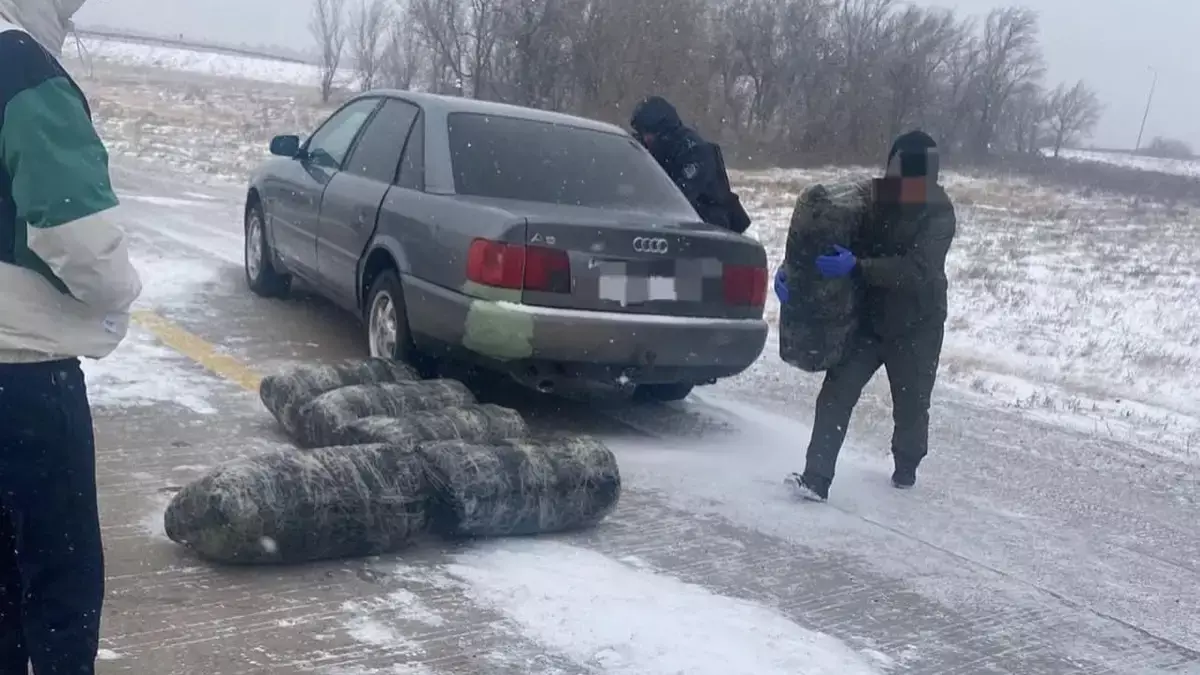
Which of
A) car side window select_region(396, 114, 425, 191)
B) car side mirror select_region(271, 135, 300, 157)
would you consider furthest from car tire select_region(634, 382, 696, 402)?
car side mirror select_region(271, 135, 300, 157)

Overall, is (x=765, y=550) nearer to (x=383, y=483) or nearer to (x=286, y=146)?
(x=383, y=483)

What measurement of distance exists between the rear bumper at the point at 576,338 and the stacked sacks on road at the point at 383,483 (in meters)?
0.41

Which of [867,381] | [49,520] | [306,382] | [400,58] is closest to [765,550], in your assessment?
[867,381]

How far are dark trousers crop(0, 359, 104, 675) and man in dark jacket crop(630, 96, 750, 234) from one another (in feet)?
17.7

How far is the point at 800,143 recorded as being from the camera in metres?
54.0

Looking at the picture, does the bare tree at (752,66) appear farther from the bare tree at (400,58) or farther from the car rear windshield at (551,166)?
the car rear windshield at (551,166)

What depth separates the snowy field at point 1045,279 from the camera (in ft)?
27.5

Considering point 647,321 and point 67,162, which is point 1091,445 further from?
point 67,162

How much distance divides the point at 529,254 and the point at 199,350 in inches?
92.4

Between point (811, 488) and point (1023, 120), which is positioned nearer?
point (811, 488)

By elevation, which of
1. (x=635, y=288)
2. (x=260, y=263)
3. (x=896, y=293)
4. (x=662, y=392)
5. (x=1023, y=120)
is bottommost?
(x=662, y=392)

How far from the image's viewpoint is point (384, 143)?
6.88m

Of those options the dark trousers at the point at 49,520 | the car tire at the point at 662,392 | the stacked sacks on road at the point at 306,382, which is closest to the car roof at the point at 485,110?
the car tire at the point at 662,392

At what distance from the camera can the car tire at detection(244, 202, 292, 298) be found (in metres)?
8.33
